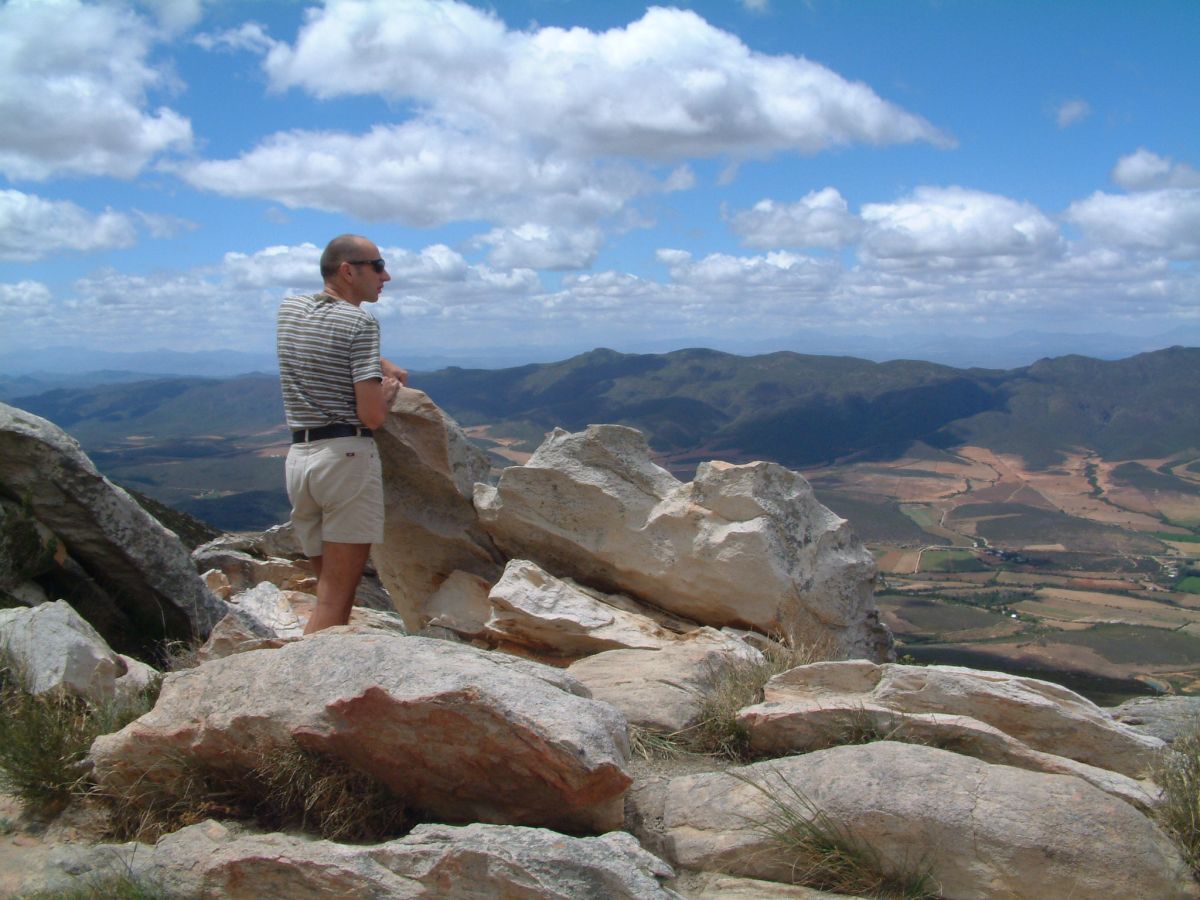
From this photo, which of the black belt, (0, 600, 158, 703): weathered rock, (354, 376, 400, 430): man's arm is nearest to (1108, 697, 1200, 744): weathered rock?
(354, 376, 400, 430): man's arm

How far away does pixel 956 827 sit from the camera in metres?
5.91

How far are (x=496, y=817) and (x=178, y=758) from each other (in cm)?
240

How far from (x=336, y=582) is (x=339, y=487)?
39.6 inches

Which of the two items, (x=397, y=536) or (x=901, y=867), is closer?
(x=901, y=867)

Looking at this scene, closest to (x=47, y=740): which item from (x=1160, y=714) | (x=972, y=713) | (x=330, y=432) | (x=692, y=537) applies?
(x=330, y=432)

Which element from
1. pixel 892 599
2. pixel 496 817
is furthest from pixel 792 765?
pixel 892 599

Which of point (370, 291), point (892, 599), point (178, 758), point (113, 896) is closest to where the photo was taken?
point (113, 896)

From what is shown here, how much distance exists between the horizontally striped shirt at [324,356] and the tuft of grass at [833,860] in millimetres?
5047

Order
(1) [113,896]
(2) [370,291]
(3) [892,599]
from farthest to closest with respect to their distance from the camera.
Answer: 1. (3) [892,599]
2. (2) [370,291]
3. (1) [113,896]

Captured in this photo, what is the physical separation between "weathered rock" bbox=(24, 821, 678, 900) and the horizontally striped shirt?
3.83 metres

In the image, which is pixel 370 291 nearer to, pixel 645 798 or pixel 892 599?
pixel 645 798

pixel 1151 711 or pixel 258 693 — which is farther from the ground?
pixel 258 693

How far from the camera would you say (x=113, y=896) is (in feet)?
17.1

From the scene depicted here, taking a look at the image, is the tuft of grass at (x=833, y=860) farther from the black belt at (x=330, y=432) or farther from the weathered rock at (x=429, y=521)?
the weathered rock at (x=429, y=521)
